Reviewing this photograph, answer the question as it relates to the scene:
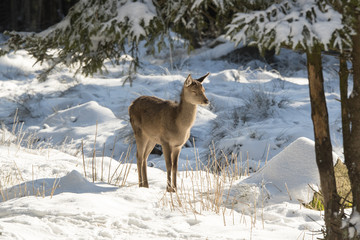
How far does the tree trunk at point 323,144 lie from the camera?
4055 millimetres

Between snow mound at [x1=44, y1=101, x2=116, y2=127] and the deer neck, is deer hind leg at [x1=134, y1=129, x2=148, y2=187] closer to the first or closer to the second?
the deer neck

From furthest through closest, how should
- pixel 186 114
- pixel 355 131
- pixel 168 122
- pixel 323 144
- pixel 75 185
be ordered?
pixel 168 122, pixel 186 114, pixel 75 185, pixel 323 144, pixel 355 131

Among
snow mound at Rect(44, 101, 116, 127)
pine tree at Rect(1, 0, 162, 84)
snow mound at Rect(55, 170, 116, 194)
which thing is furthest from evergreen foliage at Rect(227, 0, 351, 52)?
snow mound at Rect(44, 101, 116, 127)

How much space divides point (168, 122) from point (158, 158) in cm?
357

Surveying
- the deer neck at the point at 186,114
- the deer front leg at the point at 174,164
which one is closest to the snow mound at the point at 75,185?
the deer front leg at the point at 174,164

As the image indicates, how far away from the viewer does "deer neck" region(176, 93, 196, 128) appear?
247 inches

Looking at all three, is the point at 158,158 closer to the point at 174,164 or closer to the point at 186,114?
the point at 174,164

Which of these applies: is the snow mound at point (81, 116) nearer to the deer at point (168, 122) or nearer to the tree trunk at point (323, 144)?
the deer at point (168, 122)

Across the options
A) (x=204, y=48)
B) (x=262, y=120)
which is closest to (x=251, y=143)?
(x=262, y=120)

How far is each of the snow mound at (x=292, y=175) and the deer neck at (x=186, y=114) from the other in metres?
1.18

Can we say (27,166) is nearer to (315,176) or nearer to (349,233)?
(315,176)

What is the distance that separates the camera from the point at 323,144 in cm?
411

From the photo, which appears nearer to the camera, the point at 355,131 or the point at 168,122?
the point at 355,131

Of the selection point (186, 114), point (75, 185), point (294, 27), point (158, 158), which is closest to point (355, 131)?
point (294, 27)
